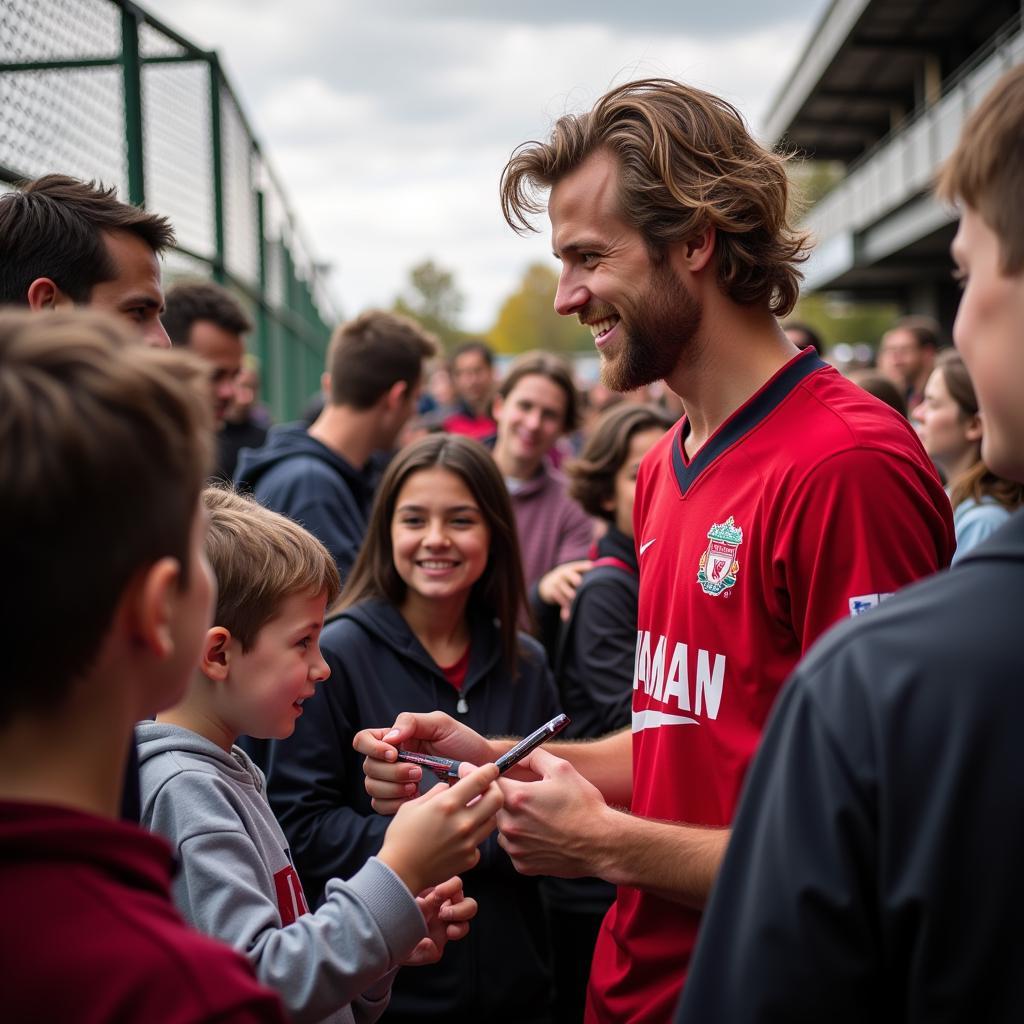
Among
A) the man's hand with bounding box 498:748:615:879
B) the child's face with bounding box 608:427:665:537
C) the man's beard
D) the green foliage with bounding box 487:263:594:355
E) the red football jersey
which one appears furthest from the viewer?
the green foliage with bounding box 487:263:594:355

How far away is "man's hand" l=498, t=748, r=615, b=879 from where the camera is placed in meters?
2.05

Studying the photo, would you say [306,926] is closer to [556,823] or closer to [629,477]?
[556,823]

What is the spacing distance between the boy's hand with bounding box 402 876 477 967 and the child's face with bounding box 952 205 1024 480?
132 cm

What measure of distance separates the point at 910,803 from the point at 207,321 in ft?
16.5

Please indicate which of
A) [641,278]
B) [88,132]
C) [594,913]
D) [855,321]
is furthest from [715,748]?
[855,321]

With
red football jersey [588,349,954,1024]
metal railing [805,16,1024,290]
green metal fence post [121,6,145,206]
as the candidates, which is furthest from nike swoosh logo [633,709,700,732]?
metal railing [805,16,1024,290]

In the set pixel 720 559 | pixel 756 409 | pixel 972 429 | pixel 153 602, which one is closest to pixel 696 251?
pixel 756 409

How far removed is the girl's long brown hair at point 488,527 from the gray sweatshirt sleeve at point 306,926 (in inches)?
65.9

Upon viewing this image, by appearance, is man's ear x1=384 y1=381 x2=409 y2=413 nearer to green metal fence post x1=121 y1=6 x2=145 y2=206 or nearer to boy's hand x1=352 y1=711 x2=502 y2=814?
green metal fence post x1=121 y1=6 x2=145 y2=206

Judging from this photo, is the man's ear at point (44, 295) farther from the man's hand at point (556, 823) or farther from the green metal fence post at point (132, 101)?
the green metal fence post at point (132, 101)

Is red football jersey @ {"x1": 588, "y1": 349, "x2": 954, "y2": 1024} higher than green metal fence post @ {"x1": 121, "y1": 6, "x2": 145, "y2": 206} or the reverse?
the reverse

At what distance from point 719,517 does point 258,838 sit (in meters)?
1.11

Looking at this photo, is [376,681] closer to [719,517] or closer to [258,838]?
[258,838]

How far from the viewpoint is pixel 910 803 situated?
1.12m
